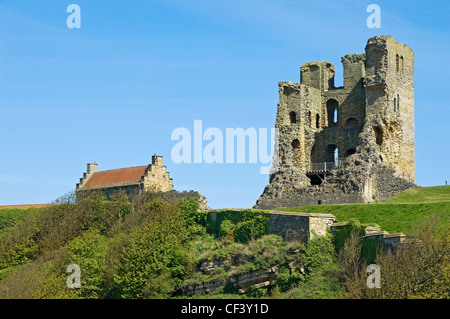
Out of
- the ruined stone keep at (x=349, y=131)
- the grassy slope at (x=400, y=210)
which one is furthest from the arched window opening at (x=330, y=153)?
the grassy slope at (x=400, y=210)

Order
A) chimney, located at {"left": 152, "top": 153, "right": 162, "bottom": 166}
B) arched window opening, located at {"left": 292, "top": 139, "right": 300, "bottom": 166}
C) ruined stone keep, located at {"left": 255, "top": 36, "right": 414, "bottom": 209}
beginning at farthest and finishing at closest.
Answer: chimney, located at {"left": 152, "top": 153, "right": 162, "bottom": 166}
arched window opening, located at {"left": 292, "top": 139, "right": 300, "bottom": 166}
ruined stone keep, located at {"left": 255, "top": 36, "right": 414, "bottom": 209}

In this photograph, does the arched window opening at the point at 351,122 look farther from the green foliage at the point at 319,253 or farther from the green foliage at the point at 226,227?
the green foliage at the point at 319,253

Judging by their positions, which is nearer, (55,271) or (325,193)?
(55,271)

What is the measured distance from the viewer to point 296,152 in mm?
73375

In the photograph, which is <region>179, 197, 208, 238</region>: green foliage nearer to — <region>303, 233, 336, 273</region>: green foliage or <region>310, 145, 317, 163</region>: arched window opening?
<region>303, 233, 336, 273</region>: green foliage

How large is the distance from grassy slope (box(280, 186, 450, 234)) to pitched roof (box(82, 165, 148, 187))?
19024mm

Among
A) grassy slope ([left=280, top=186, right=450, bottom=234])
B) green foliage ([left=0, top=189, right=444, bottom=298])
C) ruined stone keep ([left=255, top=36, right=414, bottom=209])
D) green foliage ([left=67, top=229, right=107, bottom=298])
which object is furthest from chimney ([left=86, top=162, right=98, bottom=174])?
grassy slope ([left=280, top=186, right=450, bottom=234])

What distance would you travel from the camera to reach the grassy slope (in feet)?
173
